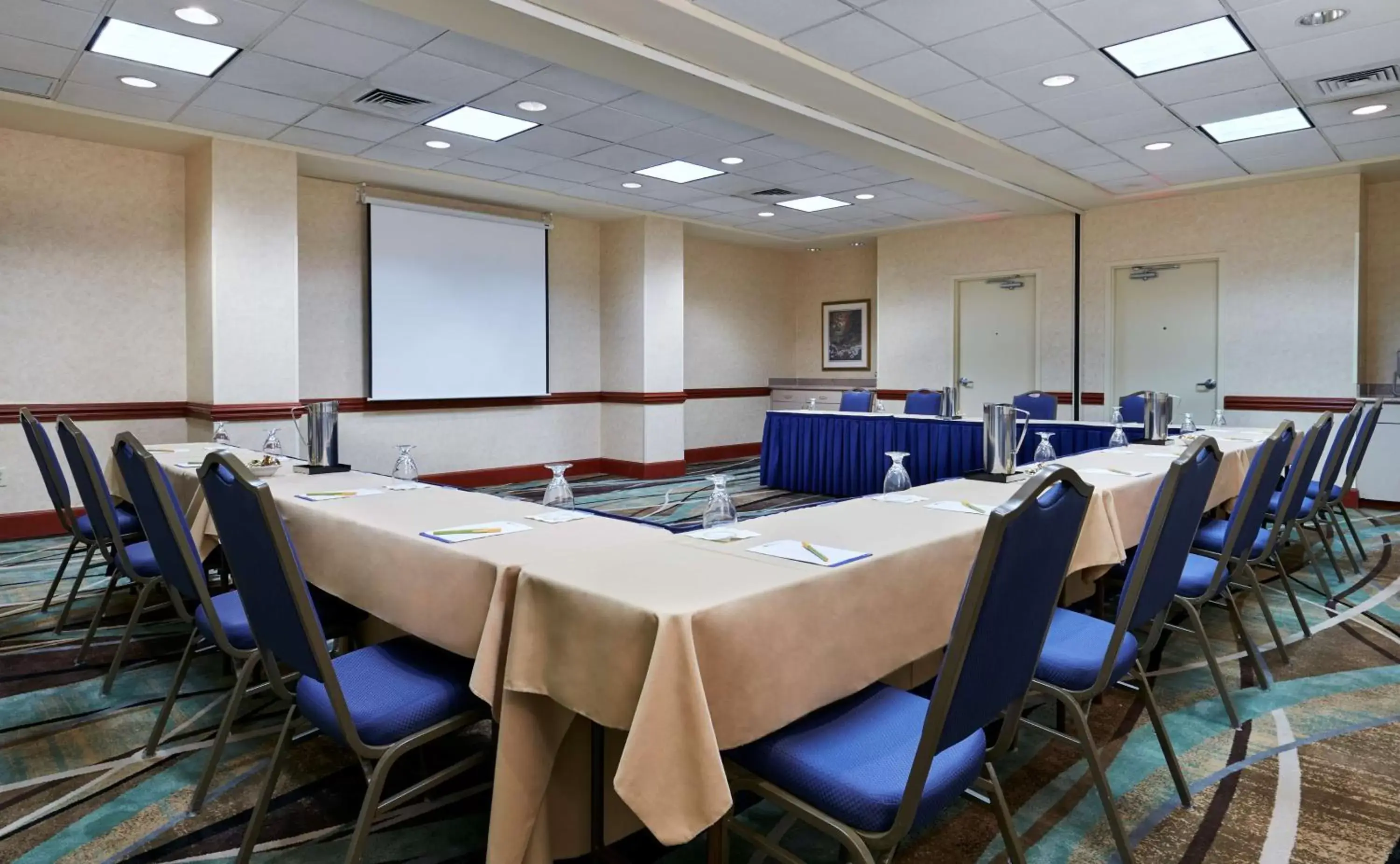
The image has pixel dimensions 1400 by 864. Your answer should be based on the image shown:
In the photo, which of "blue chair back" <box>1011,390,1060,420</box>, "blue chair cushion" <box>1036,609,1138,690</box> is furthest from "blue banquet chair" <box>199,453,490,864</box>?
"blue chair back" <box>1011,390,1060,420</box>

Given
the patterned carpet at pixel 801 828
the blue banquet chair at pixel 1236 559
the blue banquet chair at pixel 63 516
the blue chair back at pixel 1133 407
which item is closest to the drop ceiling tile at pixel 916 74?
the blue banquet chair at pixel 1236 559

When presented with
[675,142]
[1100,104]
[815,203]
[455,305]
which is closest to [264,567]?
[675,142]

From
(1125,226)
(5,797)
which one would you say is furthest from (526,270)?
(5,797)

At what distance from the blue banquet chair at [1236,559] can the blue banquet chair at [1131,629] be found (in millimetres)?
368

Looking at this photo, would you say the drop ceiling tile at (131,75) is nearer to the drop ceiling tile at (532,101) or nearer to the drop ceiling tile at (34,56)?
the drop ceiling tile at (34,56)

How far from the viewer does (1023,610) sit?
1.36 metres

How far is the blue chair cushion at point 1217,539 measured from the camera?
3.19 m

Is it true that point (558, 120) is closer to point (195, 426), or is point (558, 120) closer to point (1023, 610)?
point (195, 426)

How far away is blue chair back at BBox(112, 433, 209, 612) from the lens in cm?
208

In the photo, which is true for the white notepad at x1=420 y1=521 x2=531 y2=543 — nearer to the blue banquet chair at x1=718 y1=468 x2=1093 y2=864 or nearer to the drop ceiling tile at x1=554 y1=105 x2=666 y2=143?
the blue banquet chair at x1=718 y1=468 x2=1093 y2=864

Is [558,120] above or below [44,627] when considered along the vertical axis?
above

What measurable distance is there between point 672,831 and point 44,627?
373 cm

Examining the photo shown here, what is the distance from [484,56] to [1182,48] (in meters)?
3.67

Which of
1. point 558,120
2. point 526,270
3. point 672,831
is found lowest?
point 672,831
